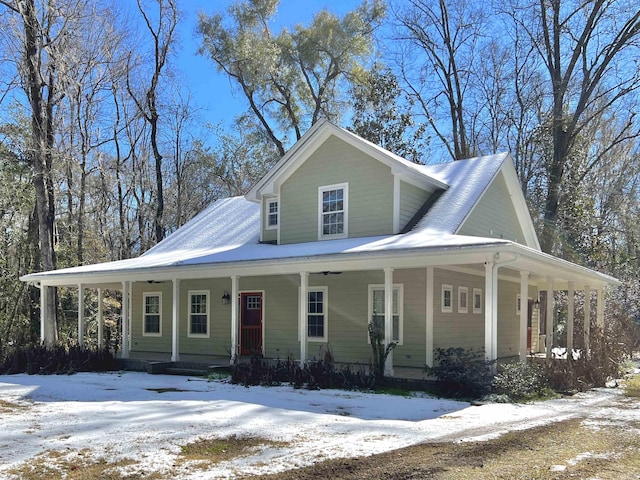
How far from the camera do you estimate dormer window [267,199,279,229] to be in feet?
56.1

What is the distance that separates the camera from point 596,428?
7.70m

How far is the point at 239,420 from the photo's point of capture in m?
7.77

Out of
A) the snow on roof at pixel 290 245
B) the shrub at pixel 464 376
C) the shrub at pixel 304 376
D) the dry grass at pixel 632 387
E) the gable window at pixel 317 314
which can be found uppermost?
the snow on roof at pixel 290 245

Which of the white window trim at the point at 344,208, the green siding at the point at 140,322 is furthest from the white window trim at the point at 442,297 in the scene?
the green siding at the point at 140,322

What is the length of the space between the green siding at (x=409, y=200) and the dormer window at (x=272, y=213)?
421 cm

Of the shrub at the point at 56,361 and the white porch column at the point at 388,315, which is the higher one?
the white porch column at the point at 388,315

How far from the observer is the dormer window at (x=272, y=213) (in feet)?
56.1

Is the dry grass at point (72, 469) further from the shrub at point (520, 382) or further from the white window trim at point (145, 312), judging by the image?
the white window trim at point (145, 312)

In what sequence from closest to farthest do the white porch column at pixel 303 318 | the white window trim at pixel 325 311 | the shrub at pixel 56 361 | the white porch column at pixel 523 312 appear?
the white porch column at pixel 523 312 < the white porch column at pixel 303 318 < the shrub at pixel 56 361 < the white window trim at pixel 325 311

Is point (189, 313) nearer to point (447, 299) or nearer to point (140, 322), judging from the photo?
point (140, 322)

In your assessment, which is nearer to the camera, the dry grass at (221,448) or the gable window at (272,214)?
the dry grass at (221,448)

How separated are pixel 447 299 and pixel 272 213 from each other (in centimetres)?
580

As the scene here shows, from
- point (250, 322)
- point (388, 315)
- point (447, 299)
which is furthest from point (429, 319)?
point (250, 322)


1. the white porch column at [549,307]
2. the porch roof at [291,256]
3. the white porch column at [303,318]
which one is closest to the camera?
the porch roof at [291,256]
